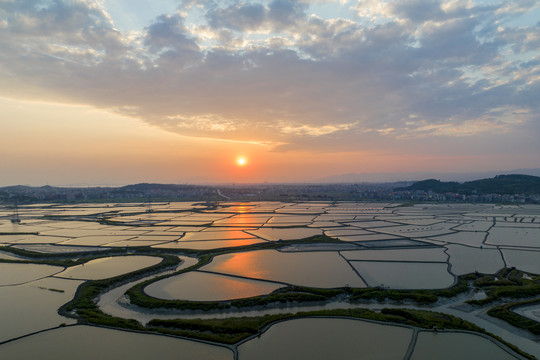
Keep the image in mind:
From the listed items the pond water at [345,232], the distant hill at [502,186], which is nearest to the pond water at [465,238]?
the pond water at [345,232]

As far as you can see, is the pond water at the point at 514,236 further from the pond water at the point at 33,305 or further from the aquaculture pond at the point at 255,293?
the pond water at the point at 33,305

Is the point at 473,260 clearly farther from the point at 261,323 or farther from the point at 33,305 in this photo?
the point at 33,305

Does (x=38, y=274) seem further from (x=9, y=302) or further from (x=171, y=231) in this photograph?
(x=171, y=231)

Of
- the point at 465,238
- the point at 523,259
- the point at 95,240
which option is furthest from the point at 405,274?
the point at 95,240

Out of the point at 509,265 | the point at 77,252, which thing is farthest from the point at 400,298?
the point at 77,252

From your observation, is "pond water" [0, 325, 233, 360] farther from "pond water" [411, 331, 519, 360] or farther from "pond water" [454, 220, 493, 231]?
"pond water" [454, 220, 493, 231]
